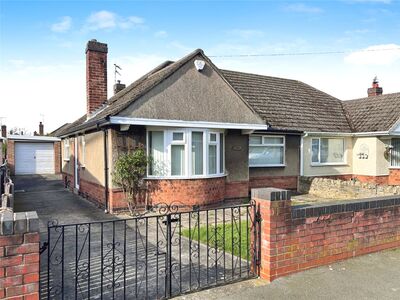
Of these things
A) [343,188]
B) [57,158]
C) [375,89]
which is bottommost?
[343,188]

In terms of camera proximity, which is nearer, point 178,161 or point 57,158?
point 178,161

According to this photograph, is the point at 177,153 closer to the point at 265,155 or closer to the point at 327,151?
the point at 265,155

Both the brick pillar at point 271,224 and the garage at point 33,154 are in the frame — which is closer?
the brick pillar at point 271,224

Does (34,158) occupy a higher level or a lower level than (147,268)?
higher

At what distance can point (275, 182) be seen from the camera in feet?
47.1

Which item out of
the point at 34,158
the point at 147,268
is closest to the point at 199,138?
the point at 147,268

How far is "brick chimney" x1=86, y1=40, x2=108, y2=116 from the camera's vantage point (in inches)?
498

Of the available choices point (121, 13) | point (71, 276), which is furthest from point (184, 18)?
point (71, 276)

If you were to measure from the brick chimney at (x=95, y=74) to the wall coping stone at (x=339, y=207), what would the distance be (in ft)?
34.0

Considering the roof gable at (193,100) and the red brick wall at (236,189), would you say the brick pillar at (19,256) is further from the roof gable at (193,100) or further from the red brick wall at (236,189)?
the red brick wall at (236,189)

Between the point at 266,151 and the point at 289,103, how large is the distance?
3747mm

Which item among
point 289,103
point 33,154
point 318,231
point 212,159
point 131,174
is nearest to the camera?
point 318,231

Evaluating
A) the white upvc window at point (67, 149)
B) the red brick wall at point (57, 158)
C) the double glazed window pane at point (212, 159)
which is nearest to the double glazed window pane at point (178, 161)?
the double glazed window pane at point (212, 159)

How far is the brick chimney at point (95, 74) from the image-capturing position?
12.6 m
